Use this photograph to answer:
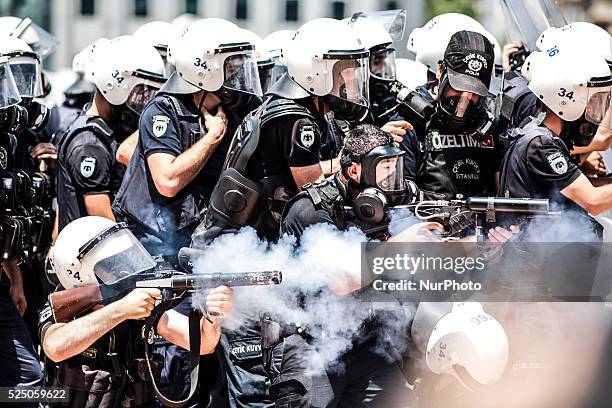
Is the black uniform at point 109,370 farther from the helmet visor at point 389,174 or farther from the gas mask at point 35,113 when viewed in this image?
the gas mask at point 35,113

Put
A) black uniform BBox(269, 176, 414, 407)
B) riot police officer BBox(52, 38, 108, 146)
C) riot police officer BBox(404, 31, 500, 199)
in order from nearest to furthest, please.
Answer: black uniform BBox(269, 176, 414, 407) < riot police officer BBox(404, 31, 500, 199) < riot police officer BBox(52, 38, 108, 146)

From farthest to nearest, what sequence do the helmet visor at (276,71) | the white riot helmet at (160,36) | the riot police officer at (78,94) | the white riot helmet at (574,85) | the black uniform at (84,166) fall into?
the riot police officer at (78,94), the white riot helmet at (160,36), the helmet visor at (276,71), the black uniform at (84,166), the white riot helmet at (574,85)

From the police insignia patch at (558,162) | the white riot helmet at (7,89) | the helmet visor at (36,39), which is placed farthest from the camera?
the helmet visor at (36,39)

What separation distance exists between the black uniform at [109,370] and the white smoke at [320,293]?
415 mm

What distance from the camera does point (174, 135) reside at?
6.25 meters

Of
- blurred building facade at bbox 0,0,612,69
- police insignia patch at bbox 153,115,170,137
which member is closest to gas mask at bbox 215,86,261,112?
police insignia patch at bbox 153,115,170,137

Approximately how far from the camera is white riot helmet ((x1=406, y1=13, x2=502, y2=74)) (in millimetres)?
7035

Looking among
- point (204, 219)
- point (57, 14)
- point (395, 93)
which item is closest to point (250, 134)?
point (204, 219)

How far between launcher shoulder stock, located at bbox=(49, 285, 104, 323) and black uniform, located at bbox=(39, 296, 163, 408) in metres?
0.08

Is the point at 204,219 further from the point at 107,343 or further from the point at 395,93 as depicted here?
the point at 395,93

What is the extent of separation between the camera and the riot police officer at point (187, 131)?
6.21 metres

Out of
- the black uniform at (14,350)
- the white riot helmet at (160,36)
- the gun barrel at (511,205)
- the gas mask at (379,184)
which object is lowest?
the black uniform at (14,350)

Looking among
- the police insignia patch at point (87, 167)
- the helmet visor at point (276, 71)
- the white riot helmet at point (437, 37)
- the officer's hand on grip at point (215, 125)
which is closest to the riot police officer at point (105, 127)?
the police insignia patch at point (87, 167)

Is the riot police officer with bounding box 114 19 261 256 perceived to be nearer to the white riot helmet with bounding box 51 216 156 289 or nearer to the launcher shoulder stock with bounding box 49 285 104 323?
the white riot helmet with bounding box 51 216 156 289
